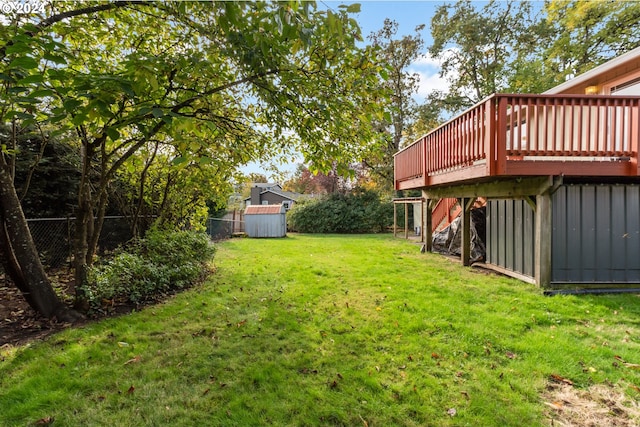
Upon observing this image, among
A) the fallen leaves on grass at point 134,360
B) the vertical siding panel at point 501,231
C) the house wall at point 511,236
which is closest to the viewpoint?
the fallen leaves on grass at point 134,360

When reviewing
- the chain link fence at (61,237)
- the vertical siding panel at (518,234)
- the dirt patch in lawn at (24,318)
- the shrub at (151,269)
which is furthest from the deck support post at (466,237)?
the chain link fence at (61,237)

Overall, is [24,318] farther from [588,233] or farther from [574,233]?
[588,233]

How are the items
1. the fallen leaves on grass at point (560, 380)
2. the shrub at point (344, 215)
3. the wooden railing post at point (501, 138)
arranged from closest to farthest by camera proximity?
the fallen leaves on grass at point (560, 380) → the wooden railing post at point (501, 138) → the shrub at point (344, 215)

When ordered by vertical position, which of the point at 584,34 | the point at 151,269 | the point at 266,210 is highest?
the point at 584,34

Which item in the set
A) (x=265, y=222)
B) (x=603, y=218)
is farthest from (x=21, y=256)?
(x=265, y=222)

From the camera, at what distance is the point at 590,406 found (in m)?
2.19

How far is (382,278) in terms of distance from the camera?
5730mm

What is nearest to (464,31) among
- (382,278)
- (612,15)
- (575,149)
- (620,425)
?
(612,15)

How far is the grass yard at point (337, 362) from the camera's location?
2.13 meters

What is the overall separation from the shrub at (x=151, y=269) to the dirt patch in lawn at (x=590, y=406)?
15.4 feet

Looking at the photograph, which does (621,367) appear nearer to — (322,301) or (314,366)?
(314,366)

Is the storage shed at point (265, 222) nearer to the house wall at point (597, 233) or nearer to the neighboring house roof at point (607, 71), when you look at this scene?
the neighboring house roof at point (607, 71)

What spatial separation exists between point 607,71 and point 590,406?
6.43m

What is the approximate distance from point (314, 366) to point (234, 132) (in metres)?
2.81
